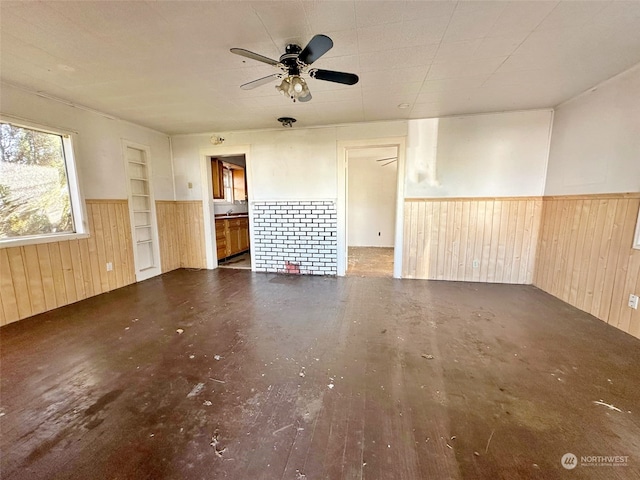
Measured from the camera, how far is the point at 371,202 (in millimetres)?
7305

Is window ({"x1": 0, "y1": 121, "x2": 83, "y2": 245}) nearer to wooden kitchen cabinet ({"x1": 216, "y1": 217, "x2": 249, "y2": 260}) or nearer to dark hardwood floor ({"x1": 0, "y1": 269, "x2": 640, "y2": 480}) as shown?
dark hardwood floor ({"x1": 0, "y1": 269, "x2": 640, "y2": 480})

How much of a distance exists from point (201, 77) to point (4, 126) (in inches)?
85.9

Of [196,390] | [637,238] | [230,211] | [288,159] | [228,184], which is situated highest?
[288,159]

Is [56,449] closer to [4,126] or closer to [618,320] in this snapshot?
[4,126]

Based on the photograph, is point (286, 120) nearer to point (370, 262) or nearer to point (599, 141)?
point (370, 262)

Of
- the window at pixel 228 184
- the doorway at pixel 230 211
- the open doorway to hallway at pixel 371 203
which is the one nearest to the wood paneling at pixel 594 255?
the open doorway to hallway at pixel 371 203

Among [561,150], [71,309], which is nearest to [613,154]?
[561,150]

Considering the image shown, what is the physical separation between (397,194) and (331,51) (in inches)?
102

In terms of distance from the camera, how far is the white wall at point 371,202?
23.3 feet

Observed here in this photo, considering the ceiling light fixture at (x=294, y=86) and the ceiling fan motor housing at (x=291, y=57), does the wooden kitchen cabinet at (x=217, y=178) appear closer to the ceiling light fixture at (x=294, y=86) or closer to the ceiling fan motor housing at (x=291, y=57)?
the ceiling light fixture at (x=294, y=86)

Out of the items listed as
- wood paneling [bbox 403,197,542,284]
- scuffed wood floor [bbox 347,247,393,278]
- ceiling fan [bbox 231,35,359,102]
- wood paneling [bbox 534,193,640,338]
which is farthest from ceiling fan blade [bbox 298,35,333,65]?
scuffed wood floor [bbox 347,247,393,278]

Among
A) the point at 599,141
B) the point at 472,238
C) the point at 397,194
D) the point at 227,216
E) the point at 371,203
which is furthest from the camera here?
the point at 371,203

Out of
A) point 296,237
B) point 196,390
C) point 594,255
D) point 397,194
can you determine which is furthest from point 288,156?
point 594,255

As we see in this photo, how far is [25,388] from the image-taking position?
182cm
